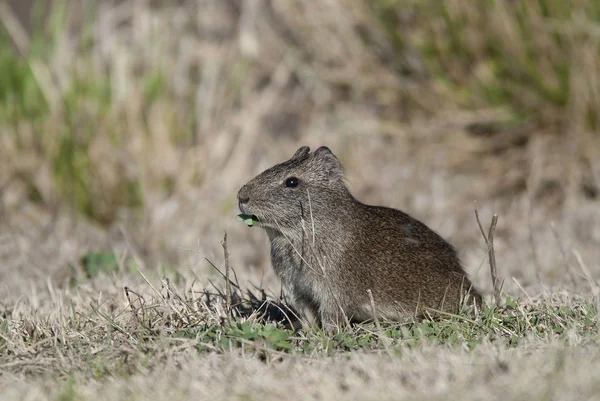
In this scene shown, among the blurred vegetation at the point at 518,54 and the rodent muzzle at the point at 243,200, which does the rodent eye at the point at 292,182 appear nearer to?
the rodent muzzle at the point at 243,200

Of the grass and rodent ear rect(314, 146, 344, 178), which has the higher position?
rodent ear rect(314, 146, 344, 178)

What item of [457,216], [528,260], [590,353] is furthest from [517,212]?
[590,353]

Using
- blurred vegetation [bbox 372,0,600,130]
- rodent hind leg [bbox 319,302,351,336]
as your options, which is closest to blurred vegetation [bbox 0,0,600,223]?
blurred vegetation [bbox 372,0,600,130]

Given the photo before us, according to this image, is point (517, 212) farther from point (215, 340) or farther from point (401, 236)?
point (215, 340)

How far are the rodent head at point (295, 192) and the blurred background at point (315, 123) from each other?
8.37 feet

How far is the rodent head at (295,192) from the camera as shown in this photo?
14.9 feet

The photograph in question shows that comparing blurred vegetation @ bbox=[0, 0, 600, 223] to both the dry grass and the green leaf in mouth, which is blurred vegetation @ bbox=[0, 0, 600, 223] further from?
the green leaf in mouth

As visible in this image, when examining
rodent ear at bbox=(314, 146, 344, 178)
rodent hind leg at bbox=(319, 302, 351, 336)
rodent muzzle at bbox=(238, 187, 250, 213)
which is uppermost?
rodent ear at bbox=(314, 146, 344, 178)

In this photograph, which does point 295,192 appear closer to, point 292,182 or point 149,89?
point 292,182

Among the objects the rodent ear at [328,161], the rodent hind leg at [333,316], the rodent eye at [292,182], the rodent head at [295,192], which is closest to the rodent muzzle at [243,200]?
the rodent head at [295,192]

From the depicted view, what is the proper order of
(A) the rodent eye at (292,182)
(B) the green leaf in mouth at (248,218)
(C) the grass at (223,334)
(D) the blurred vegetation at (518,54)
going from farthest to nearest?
(D) the blurred vegetation at (518,54) < (A) the rodent eye at (292,182) < (B) the green leaf in mouth at (248,218) < (C) the grass at (223,334)

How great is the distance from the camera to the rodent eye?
4699 mm

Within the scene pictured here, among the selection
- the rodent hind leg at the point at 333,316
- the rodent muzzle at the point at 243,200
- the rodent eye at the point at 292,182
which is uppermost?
the rodent eye at the point at 292,182

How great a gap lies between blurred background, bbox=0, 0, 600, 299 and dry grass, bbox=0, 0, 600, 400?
0.06 feet
